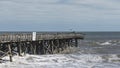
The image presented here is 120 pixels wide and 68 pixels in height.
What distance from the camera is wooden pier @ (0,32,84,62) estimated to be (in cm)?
4487

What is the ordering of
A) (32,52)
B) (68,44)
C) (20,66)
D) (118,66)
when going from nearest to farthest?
(20,66)
(118,66)
(32,52)
(68,44)

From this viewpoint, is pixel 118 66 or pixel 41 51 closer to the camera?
pixel 118 66

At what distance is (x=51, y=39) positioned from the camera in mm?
58562

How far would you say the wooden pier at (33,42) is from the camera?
44.9 meters

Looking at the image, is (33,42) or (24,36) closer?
(24,36)

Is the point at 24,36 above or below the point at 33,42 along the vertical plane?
above

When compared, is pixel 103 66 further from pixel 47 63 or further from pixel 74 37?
pixel 74 37

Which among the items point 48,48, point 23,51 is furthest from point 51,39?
point 23,51

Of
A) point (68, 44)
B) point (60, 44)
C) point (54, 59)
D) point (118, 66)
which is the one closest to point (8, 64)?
point (54, 59)

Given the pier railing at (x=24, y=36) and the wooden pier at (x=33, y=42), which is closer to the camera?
the pier railing at (x=24, y=36)

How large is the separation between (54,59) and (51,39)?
11741 mm

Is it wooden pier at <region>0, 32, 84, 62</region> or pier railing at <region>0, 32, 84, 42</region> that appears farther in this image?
wooden pier at <region>0, 32, 84, 62</region>

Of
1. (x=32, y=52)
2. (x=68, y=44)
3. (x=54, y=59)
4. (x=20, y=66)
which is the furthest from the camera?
(x=68, y=44)

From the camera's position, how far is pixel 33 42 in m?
53.3
